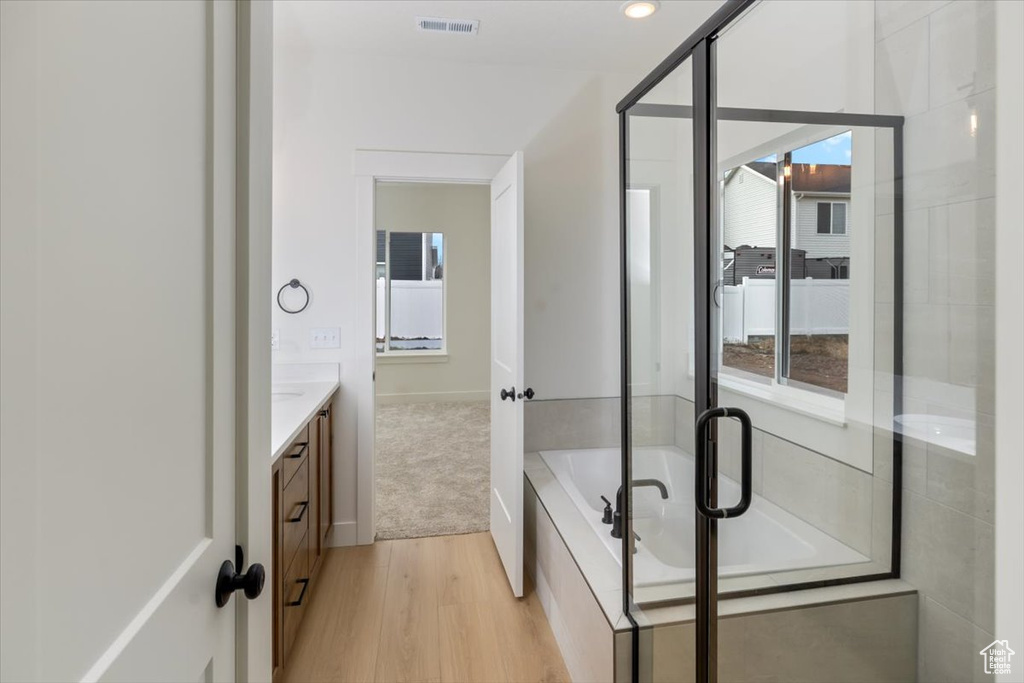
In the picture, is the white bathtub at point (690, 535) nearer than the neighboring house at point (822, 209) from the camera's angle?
No

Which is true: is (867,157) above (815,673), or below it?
above

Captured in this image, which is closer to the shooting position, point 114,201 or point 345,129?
point 114,201

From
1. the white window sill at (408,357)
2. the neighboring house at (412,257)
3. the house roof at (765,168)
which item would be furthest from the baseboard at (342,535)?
the neighboring house at (412,257)

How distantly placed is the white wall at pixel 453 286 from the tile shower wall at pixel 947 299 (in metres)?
5.81

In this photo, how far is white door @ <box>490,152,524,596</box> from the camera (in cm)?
245

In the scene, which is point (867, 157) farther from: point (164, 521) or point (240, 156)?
→ point (164, 521)

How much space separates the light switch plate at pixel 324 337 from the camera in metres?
3.00

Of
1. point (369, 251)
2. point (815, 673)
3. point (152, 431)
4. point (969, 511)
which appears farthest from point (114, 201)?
point (369, 251)

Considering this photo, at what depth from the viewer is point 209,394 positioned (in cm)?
71

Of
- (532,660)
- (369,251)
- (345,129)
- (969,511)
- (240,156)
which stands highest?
(345,129)

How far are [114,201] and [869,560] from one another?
4.73 ft

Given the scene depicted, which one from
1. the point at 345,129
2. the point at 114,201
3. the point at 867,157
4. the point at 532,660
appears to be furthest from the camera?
the point at 345,129

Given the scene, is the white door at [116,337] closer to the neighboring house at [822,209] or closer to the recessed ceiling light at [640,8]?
the neighboring house at [822,209]

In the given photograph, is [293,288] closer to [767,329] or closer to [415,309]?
[767,329]
